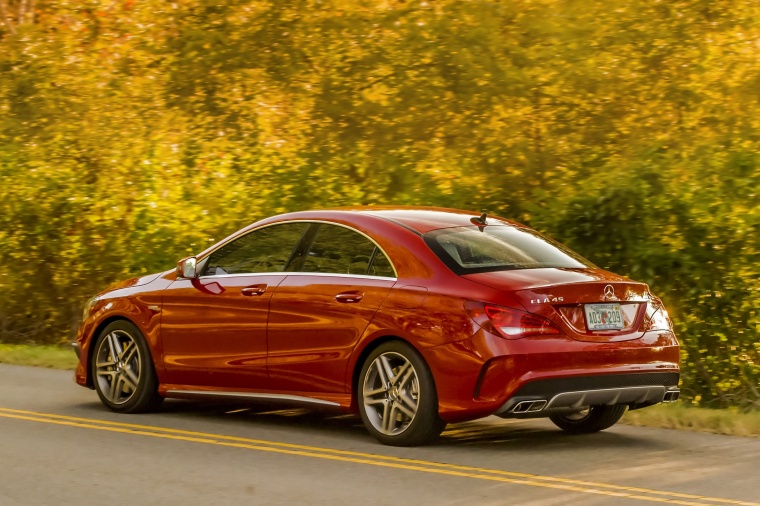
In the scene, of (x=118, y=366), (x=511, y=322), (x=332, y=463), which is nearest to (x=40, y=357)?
(x=118, y=366)

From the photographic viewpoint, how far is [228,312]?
1070 centimetres

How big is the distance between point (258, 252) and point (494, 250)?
1888 millimetres

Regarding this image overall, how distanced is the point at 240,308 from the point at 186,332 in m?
0.65

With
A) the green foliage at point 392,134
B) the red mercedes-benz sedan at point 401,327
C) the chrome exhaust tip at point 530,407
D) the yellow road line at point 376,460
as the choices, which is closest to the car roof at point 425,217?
the red mercedes-benz sedan at point 401,327

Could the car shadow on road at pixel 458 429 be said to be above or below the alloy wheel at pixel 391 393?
below

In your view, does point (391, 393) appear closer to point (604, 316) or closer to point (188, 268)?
point (604, 316)

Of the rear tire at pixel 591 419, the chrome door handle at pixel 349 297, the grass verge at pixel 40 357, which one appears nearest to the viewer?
the chrome door handle at pixel 349 297

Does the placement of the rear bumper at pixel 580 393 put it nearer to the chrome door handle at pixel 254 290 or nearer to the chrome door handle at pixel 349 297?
the chrome door handle at pixel 349 297

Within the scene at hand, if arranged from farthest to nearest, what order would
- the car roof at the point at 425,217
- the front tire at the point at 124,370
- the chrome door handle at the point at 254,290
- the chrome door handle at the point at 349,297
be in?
the front tire at the point at 124,370, the chrome door handle at the point at 254,290, the car roof at the point at 425,217, the chrome door handle at the point at 349,297

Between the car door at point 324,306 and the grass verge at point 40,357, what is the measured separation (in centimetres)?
549

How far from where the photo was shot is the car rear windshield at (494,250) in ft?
31.4

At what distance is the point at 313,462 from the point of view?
356 inches

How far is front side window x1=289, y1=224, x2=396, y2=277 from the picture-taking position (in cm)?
991

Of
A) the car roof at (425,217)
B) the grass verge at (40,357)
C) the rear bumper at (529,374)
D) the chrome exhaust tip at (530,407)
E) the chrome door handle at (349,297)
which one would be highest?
the car roof at (425,217)
